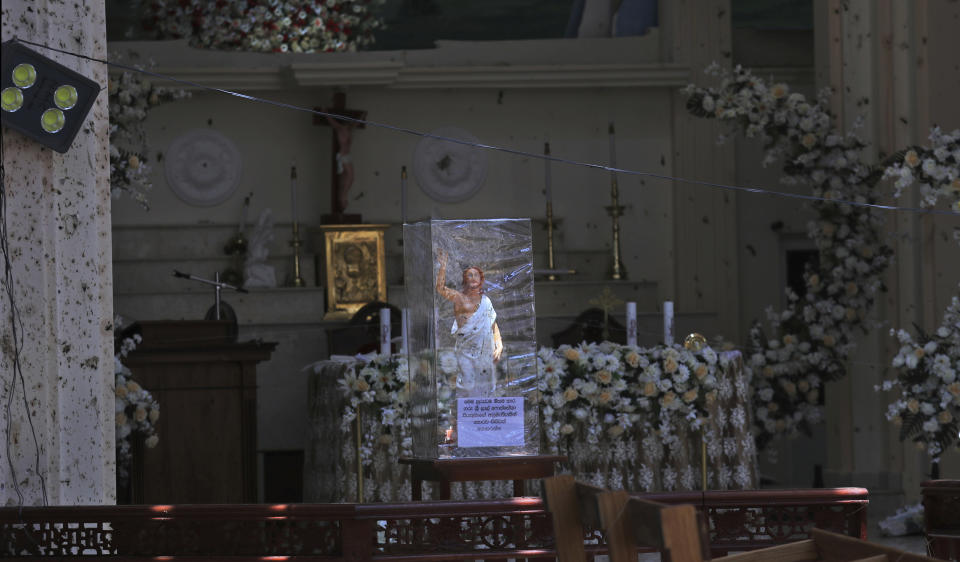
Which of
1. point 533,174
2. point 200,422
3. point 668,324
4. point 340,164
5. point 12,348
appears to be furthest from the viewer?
point 533,174

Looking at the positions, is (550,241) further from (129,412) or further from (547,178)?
(129,412)

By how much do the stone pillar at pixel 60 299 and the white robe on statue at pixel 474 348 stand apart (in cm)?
122

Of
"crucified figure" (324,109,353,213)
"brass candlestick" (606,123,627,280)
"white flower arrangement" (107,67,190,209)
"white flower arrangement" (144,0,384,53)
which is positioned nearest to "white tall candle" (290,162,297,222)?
"crucified figure" (324,109,353,213)

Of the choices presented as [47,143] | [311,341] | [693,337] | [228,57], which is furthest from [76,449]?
[228,57]

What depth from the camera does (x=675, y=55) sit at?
11273mm

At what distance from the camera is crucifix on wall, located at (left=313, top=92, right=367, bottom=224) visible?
35.6ft

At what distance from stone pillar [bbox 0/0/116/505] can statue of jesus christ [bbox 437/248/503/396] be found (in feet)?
3.95

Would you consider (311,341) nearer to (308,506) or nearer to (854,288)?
(854,288)

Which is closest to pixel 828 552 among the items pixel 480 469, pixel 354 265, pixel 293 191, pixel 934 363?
pixel 480 469

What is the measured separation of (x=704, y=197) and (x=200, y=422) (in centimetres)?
553

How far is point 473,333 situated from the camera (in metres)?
4.81

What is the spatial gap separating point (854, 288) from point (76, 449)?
4.99m

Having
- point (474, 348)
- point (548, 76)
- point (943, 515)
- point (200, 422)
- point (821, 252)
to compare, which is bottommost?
point (943, 515)

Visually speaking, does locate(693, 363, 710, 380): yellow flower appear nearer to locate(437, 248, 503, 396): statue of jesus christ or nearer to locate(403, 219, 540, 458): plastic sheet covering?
locate(403, 219, 540, 458): plastic sheet covering
